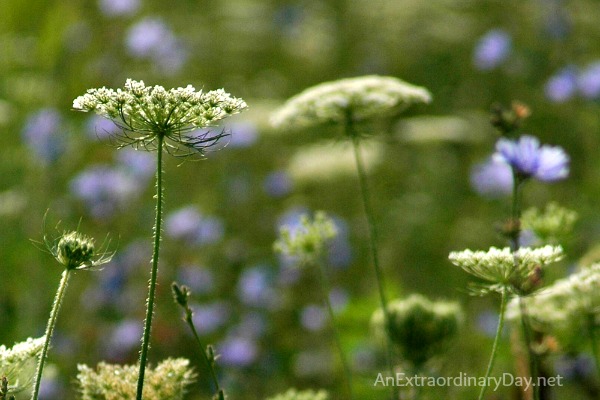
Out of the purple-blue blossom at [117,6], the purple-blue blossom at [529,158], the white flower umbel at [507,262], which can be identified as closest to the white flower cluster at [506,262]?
the white flower umbel at [507,262]

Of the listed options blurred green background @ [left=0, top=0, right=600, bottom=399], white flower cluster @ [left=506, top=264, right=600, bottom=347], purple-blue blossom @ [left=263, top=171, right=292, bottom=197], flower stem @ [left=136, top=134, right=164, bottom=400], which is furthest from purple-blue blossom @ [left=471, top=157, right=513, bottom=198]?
flower stem @ [left=136, top=134, right=164, bottom=400]

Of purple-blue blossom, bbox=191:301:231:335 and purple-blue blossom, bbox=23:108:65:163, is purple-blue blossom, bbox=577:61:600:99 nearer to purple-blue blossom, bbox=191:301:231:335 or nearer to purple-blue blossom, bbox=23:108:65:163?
purple-blue blossom, bbox=191:301:231:335

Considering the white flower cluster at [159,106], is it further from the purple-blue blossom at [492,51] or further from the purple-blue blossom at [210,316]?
the purple-blue blossom at [492,51]

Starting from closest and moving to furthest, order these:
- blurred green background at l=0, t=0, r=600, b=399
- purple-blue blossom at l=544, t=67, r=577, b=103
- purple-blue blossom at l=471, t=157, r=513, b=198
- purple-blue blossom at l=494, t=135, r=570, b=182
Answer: purple-blue blossom at l=494, t=135, r=570, b=182 → blurred green background at l=0, t=0, r=600, b=399 → purple-blue blossom at l=544, t=67, r=577, b=103 → purple-blue blossom at l=471, t=157, r=513, b=198

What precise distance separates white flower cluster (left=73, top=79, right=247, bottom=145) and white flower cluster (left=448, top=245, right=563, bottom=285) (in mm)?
532

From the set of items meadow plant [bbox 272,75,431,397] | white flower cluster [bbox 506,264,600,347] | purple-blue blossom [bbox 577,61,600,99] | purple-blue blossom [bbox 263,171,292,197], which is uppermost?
purple-blue blossom [bbox 263,171,292,197]

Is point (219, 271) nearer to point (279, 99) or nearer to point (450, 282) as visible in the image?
→ point (450, 282)

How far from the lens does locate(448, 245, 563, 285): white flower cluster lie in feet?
5.52

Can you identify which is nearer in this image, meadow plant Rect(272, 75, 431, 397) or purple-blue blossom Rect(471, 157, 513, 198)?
meadow plant Rect(272, 75, 431, 397)

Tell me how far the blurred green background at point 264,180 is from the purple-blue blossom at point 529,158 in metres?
1.18

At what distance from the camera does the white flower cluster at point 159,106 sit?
62.5 inches

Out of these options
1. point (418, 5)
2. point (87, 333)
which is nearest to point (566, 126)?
point (418, 5)

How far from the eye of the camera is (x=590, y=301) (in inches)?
94.0

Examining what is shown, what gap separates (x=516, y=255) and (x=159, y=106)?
2.47 feet
